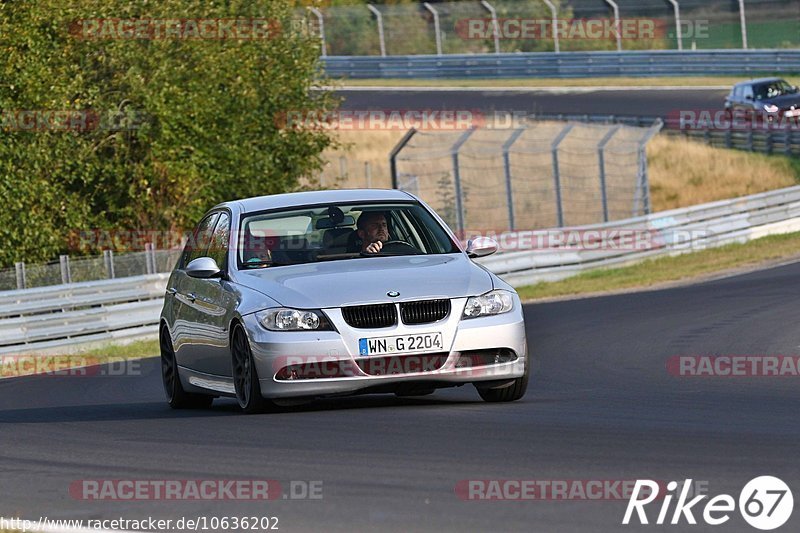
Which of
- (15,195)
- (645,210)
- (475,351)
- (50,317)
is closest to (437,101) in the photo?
(645,210)

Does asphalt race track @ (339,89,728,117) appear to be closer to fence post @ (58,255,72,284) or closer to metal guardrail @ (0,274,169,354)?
metal guardrail @ (0,274,169,354)

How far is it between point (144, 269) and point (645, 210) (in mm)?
12946

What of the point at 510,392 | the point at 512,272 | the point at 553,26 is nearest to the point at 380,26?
the point at 553,26

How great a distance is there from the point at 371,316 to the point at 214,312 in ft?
5.06

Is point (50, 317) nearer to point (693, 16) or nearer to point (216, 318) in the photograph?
point (216, 318)

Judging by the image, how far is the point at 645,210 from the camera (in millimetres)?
32594

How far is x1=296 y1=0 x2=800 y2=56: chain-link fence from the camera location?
5019cm

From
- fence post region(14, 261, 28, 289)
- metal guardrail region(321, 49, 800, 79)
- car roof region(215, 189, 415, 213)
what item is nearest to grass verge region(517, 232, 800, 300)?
fence post region(14, 261, 28, 289)

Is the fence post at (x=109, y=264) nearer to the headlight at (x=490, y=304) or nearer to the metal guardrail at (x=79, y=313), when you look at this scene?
the metal guardrail at (x=79, y=313)

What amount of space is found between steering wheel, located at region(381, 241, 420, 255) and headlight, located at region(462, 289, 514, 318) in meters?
0.96

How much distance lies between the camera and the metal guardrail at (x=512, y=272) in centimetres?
2120

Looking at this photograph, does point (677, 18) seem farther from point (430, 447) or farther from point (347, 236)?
point (430, 447)

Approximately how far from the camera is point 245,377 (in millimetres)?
10086

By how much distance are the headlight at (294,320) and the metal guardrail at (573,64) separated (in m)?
41.4
